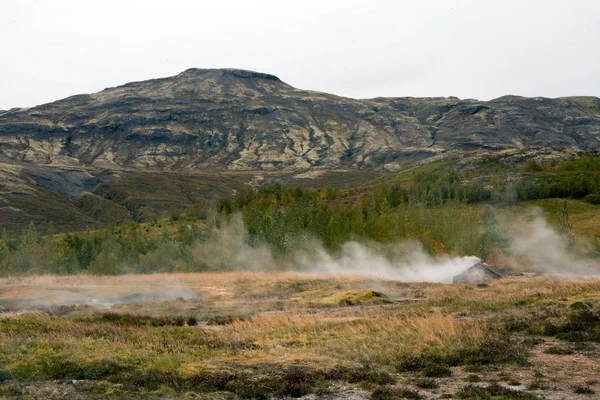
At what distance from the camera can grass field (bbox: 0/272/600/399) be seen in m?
14.6

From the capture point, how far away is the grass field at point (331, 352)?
14.6 meters

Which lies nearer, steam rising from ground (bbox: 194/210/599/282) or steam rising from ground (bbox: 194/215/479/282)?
steam rising from ground (bbox: 194/210/599/282)

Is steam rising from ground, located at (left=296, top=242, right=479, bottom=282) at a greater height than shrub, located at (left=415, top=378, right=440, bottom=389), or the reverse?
shrub, located at (left=415, top=378, right=440, bottom=389)

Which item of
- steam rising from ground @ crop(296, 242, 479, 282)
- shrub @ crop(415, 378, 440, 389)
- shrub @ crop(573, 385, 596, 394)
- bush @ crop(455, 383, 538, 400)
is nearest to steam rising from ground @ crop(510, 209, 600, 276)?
steam rising from ground @ crop(296, 242, 479, 282)

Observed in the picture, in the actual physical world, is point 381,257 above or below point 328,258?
above

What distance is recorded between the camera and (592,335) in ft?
67.4

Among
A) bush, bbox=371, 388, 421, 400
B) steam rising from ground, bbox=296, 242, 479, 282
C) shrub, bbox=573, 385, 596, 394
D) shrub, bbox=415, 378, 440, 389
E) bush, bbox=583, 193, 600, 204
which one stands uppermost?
shrub, bbox=573, 385, 596, 394

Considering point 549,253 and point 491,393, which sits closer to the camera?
point 491,393

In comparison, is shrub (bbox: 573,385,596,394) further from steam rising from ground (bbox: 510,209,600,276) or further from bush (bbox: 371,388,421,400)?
steam rising from ground (bbox: 510,209,600,276)

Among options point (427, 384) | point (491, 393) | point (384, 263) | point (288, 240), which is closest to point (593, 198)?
point (384, 263)

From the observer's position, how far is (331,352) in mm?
19516

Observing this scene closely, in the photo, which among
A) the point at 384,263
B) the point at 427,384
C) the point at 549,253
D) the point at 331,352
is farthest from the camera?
the point at 549,253

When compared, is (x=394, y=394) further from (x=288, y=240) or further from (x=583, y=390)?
(x=288, y=240)

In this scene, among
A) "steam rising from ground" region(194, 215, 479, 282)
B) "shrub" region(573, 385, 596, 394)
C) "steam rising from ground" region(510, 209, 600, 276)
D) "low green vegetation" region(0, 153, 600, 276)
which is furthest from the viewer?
"low green vegetation" region(0, 153, 600, 276)
